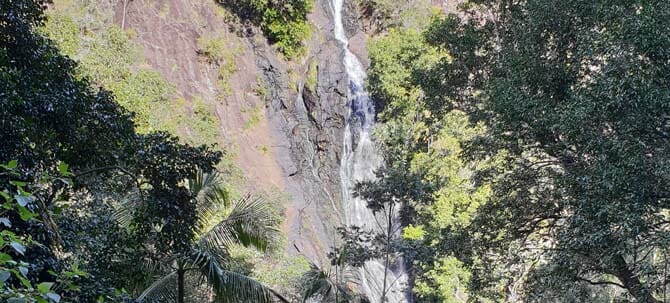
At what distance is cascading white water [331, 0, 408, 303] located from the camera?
1909 centimetres

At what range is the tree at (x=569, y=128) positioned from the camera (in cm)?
524

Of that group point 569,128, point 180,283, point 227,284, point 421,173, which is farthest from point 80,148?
point 421,173

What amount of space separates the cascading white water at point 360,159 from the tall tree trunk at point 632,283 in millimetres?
12249

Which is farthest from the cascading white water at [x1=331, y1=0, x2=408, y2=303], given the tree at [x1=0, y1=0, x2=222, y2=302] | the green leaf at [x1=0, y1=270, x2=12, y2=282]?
the green leaf at [x1=0, y1=270, x2=12, y2=282]

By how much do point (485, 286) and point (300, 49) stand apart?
16064 millimetres

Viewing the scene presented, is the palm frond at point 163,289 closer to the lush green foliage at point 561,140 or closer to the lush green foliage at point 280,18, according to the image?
the lush green foliage at point 561,140

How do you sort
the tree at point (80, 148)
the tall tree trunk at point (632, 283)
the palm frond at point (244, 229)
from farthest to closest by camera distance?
A: the palm frond at point (244, 229) → the tall tree trunk at point (632, 283) → the tree at point (80, 148)

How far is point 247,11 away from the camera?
70.8 ft

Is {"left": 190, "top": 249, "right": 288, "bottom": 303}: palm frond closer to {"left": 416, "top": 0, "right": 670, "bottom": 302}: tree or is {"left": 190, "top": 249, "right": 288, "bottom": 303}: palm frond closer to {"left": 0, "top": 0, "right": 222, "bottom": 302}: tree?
{"left": 0, "top": 0, "right": 222, "bottom": 302}: tree

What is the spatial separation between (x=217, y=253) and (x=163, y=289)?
868mm

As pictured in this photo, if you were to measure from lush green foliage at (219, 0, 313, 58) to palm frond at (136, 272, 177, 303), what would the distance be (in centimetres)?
1559

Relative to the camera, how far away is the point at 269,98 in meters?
21.3

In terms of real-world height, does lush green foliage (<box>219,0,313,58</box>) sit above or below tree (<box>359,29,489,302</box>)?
above

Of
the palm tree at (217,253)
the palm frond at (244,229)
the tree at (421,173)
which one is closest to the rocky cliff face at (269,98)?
the tree at (421,173)
